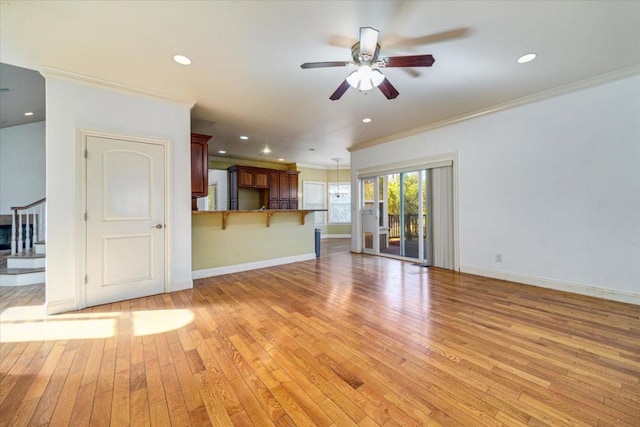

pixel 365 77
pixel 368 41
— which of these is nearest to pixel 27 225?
pixel 365 77

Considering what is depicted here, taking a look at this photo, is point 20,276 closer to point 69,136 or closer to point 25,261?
point 25,261

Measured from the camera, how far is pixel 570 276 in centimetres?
341

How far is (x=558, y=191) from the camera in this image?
349cm

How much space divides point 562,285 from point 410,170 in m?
2.99

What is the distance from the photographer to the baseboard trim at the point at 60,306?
9.23ft

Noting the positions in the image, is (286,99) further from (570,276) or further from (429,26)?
(570,276)

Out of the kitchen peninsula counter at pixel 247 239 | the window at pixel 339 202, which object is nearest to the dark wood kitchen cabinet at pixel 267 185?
the window at pixel 339 202

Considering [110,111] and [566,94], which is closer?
[110,111]

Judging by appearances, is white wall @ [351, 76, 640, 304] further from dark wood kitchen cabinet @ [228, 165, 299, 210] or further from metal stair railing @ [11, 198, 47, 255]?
metal stair railing @ [11, 198, 47, 255]

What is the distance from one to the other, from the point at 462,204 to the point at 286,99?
3463 mm

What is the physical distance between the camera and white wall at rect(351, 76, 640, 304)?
3.04 metres

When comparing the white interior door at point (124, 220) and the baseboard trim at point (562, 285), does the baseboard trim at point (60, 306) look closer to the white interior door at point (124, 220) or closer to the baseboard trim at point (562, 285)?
the white interior door at point (124, 220)

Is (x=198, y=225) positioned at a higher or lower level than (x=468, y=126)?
lower

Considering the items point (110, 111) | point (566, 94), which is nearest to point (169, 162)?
point (110, 111)
